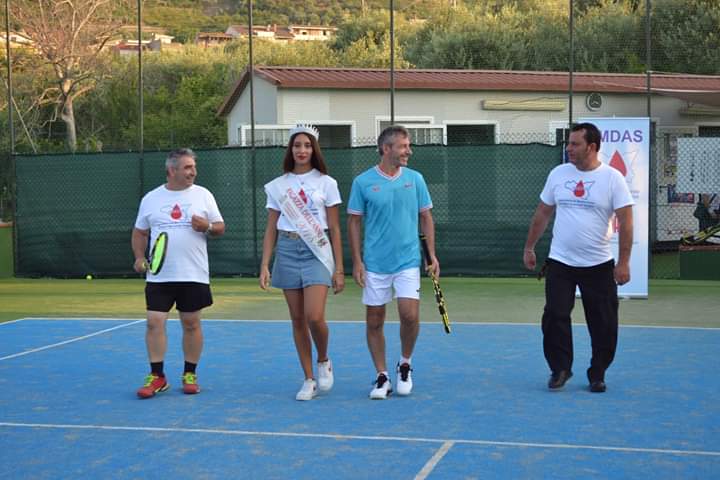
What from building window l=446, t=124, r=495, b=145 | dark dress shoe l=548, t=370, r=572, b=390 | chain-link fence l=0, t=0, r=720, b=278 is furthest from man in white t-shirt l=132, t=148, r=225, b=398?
building window l=446, t=124, r=495, b=145

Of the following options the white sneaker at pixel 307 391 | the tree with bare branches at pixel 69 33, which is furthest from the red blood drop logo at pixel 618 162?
the tree with bare branches at pixel 69 33

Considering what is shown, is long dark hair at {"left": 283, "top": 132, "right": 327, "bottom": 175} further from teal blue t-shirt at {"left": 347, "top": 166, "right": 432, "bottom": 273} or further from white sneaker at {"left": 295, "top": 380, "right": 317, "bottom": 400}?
white sneaker at {"left": 295, "top": 380, "right": 317, "bottom": 400}

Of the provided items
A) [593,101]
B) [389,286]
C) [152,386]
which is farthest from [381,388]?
[593,101]

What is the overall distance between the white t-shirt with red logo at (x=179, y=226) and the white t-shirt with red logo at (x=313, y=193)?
1.98 ft

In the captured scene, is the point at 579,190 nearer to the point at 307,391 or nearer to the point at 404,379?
the point at 404,379

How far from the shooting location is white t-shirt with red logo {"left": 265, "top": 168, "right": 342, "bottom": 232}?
7.06 m

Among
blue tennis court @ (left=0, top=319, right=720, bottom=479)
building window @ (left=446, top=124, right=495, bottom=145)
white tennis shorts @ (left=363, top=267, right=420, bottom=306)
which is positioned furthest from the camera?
building window @ (left=446, top=124, right=495, bottom=145)

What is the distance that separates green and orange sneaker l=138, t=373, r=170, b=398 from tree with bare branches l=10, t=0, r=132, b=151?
91.8ft

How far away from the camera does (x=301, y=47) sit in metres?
49.8

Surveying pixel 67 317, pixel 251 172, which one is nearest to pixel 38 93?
pixel 251 172

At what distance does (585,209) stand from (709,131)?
1361 cm

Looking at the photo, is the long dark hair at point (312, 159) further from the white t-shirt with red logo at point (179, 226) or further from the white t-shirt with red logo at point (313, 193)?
the white t-shirt with red logo at point (179, 226)

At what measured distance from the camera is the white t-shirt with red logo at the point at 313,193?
278 inches

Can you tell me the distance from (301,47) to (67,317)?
128ft
